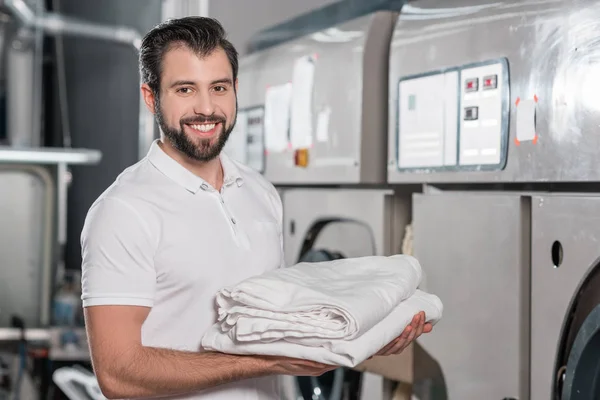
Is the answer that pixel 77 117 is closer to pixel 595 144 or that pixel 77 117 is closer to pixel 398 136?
pixel 398 136

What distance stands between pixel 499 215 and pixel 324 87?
0.82m

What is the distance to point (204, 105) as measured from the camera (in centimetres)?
141

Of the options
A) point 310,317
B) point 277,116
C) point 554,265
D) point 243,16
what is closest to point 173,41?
point 310,317

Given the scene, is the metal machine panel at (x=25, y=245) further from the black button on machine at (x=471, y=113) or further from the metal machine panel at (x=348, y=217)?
the black button on machine at (x=471, y=113)

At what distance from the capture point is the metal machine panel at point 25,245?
3779mm

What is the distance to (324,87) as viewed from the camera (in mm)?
2350

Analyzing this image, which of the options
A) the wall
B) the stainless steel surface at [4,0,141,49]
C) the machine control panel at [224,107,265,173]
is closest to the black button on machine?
the machine control panel at [224,107,265,173]

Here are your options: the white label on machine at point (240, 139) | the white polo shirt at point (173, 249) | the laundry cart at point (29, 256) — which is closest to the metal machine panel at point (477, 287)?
the white polo shirt at point (173, 249)

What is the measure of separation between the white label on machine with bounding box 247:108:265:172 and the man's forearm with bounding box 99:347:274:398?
1.48m

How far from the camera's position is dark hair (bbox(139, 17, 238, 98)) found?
4.69ft

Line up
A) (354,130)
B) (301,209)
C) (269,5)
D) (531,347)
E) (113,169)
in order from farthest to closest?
(113,169) → (269,5) → (301,209) → (354,130) → (531,347)

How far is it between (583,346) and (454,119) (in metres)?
0.58

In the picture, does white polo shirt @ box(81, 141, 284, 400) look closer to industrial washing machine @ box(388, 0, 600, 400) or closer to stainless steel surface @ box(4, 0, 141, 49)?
industrial washing machine @ box(388, 0, 600, 400)

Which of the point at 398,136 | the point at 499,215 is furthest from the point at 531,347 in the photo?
the point at 398,136
